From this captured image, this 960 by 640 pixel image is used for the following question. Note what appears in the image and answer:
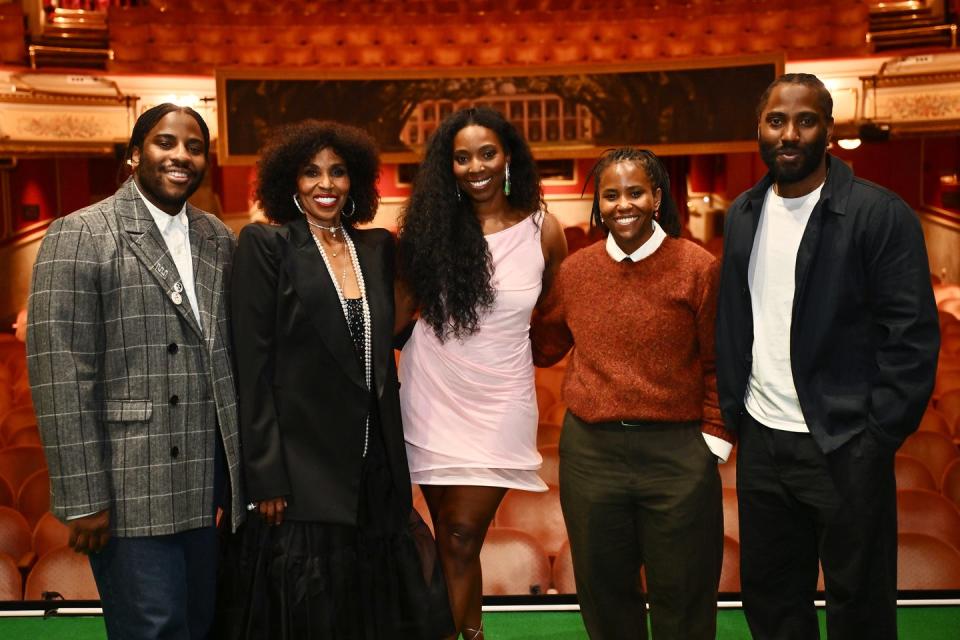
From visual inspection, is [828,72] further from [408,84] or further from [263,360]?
[263,360]

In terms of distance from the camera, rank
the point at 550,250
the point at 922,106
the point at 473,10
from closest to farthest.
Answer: the point at 550,250, the point at 922,106, the point at 473,10

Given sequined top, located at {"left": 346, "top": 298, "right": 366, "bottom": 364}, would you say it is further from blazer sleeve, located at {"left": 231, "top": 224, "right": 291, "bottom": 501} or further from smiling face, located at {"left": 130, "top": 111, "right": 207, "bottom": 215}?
smiling face, located at {"left": 130, "top": 111, "right": 207, "bottom": 215}

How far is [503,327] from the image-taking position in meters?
2.32

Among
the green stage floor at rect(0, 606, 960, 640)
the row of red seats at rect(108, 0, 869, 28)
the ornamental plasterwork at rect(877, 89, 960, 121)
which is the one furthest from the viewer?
the row of red seats at rect(108, 0, 869, 28)

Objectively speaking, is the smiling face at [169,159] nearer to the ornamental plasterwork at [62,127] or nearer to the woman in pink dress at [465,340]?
the woman in pink dress at [465,340]

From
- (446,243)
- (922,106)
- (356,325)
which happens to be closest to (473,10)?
(922,106)

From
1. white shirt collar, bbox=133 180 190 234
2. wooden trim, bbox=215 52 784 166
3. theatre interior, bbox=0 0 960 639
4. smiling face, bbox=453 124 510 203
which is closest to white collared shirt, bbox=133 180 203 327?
white shirt collar, bbox=133 180 190 234

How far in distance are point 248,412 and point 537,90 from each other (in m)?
7.46

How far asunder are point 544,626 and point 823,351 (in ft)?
4.29

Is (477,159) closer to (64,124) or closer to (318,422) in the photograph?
(318,422)

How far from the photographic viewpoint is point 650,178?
214cm

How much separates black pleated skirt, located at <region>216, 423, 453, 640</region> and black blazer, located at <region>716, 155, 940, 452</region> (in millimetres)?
870

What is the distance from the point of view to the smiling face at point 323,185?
2.20 meters

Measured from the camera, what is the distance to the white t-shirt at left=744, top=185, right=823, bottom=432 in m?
2.01
